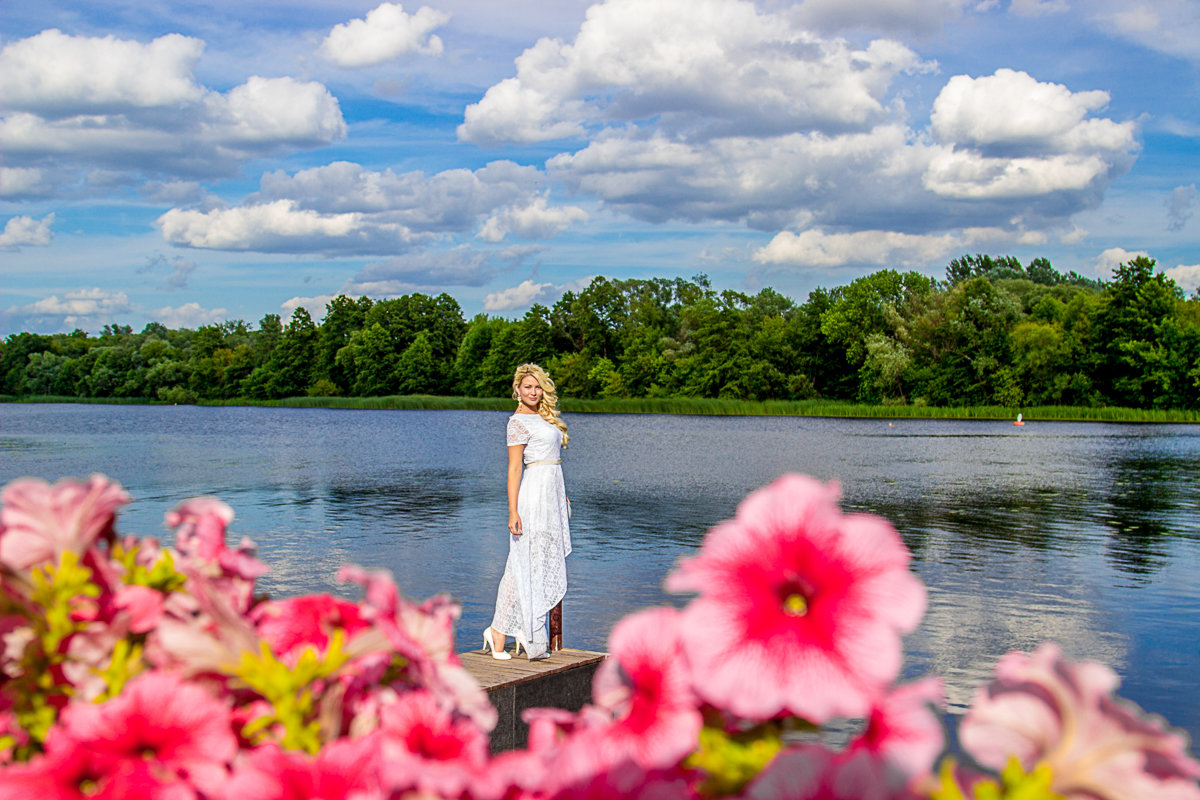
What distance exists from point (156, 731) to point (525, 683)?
4.63 meters

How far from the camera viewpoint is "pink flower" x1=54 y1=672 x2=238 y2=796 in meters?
0.92

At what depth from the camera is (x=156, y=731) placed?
3.08ft

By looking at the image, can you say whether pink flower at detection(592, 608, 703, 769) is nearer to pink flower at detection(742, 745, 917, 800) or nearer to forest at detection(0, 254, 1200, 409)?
pink flower at detection(742, 745, 917, 800)

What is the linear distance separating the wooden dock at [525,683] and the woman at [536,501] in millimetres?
493

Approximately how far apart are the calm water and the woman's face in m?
2.69

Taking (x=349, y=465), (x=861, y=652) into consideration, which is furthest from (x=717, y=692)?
(x=349, y=465)

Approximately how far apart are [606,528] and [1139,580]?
866cm

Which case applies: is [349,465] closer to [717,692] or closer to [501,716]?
[501,716]

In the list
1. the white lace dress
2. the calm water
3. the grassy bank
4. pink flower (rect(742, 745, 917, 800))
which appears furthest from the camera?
the grassy bank

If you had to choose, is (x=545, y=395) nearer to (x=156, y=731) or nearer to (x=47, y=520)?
(x=47, y=520)

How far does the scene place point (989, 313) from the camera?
241ft

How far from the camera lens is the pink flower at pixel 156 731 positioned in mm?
919

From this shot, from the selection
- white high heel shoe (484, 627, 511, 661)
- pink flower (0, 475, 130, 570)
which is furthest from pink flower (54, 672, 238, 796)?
white high heel shoe (484, 627, 511, 661)

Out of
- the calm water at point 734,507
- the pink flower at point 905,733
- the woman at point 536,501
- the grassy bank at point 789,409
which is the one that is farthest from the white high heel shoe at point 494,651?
the grassy bank at point 789,409
